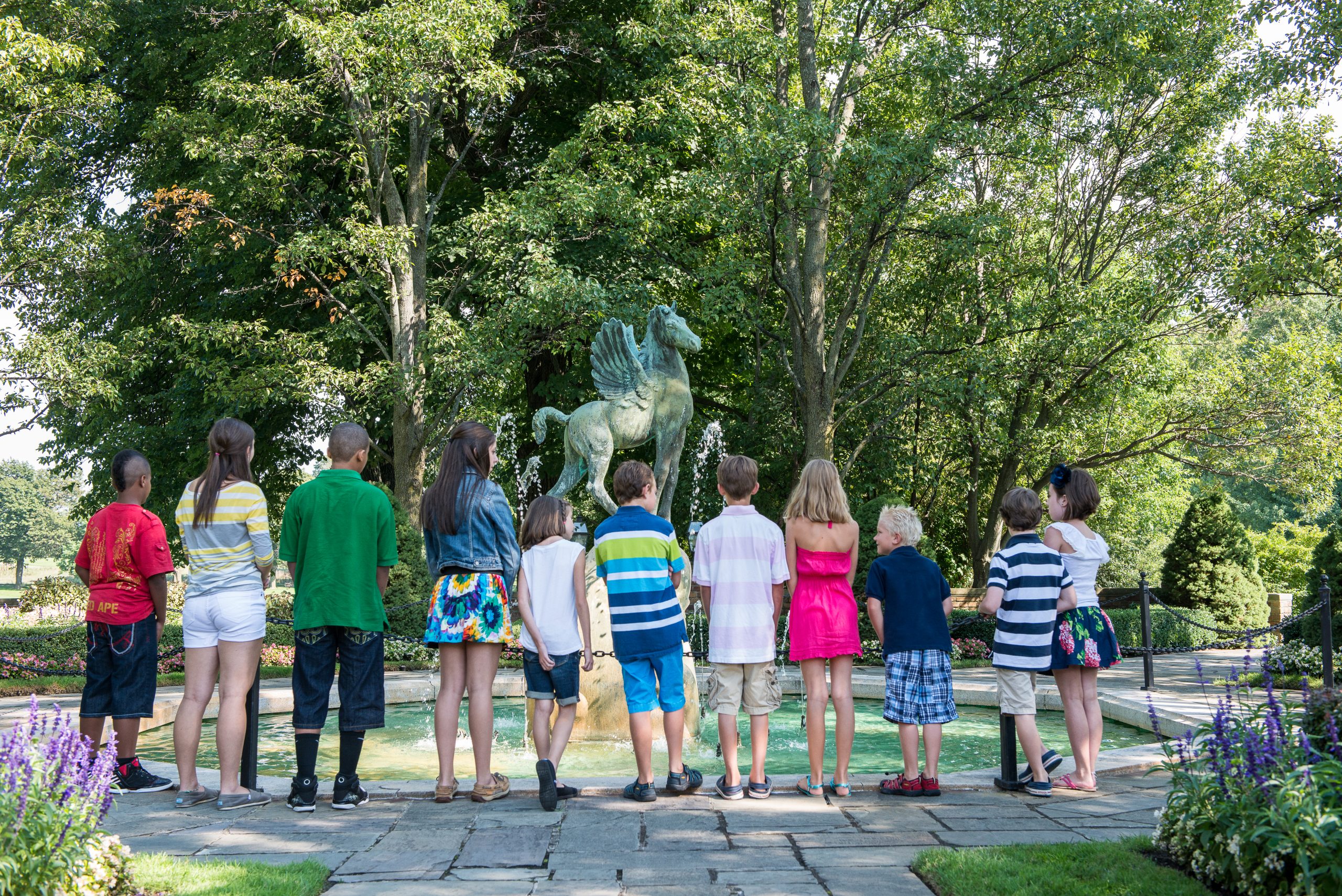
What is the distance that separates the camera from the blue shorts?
5.33 meters

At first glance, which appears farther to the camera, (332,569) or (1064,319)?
(1064,319)

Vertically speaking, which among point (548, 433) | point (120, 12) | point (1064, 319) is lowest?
point (548, 433)

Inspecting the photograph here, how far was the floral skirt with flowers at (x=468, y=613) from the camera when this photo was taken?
532 centimetres

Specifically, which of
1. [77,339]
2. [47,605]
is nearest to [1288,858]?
[77,339]

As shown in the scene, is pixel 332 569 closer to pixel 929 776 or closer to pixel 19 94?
pixel 929 776

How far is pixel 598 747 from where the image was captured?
26.4 ft

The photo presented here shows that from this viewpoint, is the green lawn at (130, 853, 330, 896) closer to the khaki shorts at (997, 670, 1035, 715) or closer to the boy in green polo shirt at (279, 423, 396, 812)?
the boy in green polo shirt at (279, 423, 396, 812)

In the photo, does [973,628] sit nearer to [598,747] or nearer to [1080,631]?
[598,747]

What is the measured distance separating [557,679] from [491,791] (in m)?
0.68

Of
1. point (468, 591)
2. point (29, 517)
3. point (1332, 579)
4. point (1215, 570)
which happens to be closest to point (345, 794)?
point (468, 591)

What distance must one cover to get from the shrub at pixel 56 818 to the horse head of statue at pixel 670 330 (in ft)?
18.7

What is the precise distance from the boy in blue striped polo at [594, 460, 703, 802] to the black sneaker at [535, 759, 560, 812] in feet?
1.47

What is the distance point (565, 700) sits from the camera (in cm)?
543

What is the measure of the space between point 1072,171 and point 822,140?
30.3 ft
